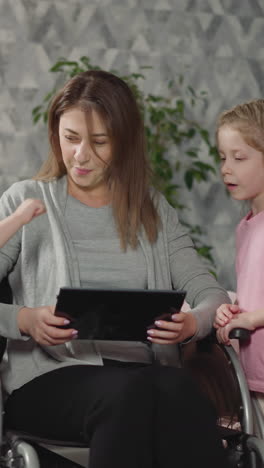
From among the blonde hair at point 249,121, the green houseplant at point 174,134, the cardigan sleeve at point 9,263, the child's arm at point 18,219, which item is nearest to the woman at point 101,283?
the cardigan sleeve at point 9,263

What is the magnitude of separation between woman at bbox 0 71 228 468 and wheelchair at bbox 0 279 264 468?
5 cm

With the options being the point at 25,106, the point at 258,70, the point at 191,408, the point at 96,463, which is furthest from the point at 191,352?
the point at 258,70

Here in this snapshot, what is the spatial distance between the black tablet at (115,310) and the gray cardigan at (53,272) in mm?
137

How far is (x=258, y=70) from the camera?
159 inches

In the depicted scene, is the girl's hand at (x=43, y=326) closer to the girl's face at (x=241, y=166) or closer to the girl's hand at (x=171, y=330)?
the girl's hand at (x=171, y=330)

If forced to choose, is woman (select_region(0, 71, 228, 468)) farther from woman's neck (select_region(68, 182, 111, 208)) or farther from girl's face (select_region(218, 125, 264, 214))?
girl's face (select_region(218, 125, 264, 214))

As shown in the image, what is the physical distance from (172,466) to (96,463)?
0.15 meters

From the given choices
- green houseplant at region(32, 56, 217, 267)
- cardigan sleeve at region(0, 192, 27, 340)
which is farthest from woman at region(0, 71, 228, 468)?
green houseplant at region(32, 56, 217, 267)

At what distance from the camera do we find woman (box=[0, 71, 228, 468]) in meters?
1.48

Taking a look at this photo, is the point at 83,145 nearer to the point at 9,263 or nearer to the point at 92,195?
the point at 92,195

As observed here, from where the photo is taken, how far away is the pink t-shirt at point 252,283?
5.84 feet

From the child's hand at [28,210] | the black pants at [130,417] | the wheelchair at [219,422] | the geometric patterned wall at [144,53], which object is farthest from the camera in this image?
the geometric patterned wall at [144,53]

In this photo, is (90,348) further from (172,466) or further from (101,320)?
(172,466)

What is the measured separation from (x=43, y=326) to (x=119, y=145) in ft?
1.61
